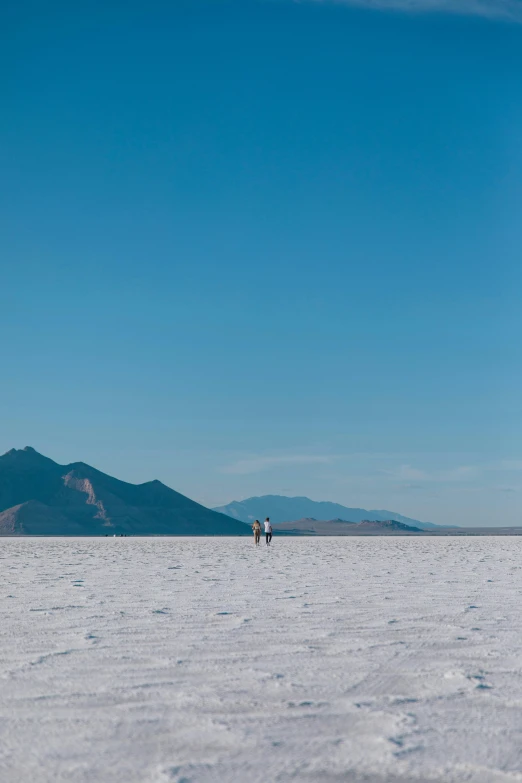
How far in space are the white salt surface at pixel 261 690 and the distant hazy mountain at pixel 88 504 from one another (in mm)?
121580

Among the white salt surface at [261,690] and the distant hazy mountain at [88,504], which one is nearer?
the white salt surface at [261,690]

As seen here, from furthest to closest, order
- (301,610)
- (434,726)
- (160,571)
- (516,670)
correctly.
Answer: (160,571) < (301,610) < (516,670) < (434,726)

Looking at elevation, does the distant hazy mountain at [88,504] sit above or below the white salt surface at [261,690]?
above

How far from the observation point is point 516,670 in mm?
5781

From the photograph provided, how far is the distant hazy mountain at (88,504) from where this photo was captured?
443 feet

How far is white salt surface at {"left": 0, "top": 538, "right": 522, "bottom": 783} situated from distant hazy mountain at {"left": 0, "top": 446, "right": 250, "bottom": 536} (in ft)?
399

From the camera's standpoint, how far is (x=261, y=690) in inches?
204

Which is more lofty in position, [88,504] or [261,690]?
[88,504]

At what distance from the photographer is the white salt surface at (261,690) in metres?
3.79

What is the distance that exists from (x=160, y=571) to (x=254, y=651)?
10.5 metres

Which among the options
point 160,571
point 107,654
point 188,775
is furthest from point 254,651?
point 160,571

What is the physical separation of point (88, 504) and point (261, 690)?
482 ft

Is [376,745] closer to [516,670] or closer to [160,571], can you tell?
[516,670]

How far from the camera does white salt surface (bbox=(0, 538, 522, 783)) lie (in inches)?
149
